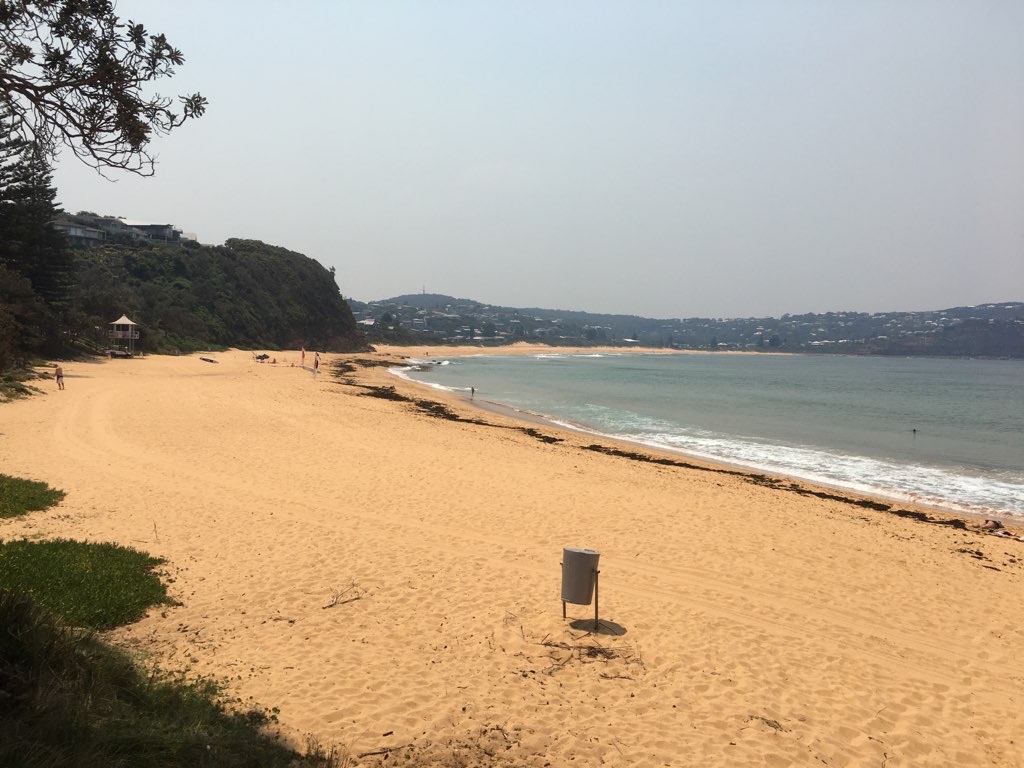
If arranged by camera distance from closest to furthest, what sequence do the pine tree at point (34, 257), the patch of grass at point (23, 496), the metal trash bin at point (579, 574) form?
the metal trash bin at point (579, 574), the patch of grass at point (23, 496), the pine tree at point (34, 257)

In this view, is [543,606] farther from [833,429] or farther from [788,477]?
[833,429]

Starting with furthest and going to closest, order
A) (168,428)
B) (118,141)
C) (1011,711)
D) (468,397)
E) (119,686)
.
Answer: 1. (468,397)
2. (168,428)
3. (1011,711)
4. (118,141)
5. (119,686)

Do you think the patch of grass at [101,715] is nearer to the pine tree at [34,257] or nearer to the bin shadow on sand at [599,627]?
the bin shadow on sand at [599,627]

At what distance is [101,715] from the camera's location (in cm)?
371

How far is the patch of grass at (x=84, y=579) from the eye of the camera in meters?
5.68

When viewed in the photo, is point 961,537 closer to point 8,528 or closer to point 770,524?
point 770,524

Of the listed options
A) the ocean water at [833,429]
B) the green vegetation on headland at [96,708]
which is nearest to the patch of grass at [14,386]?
the green vegetation on headland at [96,708]

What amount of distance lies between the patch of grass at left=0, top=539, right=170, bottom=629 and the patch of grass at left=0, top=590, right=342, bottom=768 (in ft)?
3.49

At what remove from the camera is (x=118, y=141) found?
5414 millimetres

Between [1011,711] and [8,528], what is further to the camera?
[8,528]

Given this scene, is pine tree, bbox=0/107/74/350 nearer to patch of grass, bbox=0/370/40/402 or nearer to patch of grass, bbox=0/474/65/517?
patch of grass, bbox=0/370/40/402

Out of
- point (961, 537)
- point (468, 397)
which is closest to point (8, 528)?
point (961, 537)

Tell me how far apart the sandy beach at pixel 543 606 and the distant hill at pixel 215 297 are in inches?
1125

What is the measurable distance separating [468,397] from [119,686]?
34610mm
